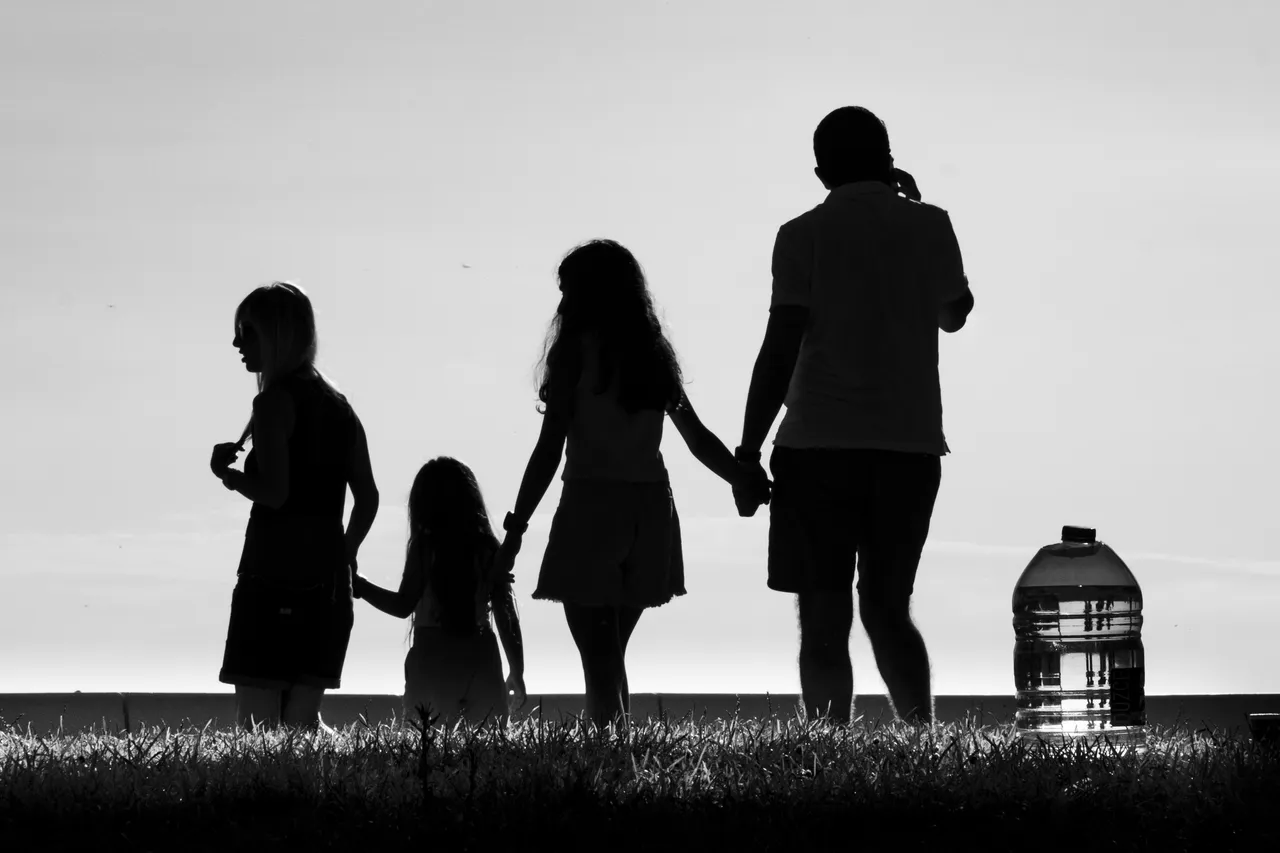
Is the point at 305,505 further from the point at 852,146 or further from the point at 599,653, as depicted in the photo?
the point at 852,146

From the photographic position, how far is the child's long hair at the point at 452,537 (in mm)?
6523

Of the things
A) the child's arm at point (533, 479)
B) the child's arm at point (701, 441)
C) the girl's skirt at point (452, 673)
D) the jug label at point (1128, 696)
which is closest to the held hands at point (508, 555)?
the child's arm at point (533, 479)

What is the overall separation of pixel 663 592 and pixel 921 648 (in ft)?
2.87

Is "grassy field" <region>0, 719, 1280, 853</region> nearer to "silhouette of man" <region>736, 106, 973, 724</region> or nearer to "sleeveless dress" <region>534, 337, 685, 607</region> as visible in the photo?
"silhouette of man" <region>736, 106, 973, 724</region>

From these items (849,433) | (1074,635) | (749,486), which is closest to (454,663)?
(749,486)

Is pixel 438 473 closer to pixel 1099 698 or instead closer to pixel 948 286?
pixel 948 286

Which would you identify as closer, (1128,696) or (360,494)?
(1128,696)

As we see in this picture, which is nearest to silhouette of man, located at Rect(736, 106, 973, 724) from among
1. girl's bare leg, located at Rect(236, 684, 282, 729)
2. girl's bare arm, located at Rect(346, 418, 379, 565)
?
girl's bare arm, located at Rect(346, 418, 379, 565)

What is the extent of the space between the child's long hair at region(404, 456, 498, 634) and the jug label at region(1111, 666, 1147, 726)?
266 centimetres

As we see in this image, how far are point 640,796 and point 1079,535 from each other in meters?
1.99

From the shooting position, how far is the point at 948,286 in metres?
5.57

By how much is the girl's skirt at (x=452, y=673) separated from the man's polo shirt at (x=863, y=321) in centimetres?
182

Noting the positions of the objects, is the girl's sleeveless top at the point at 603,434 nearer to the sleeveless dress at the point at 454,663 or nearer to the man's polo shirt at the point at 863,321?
the man's polo shirt at the point at 863,321

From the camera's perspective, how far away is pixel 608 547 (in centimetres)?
542
